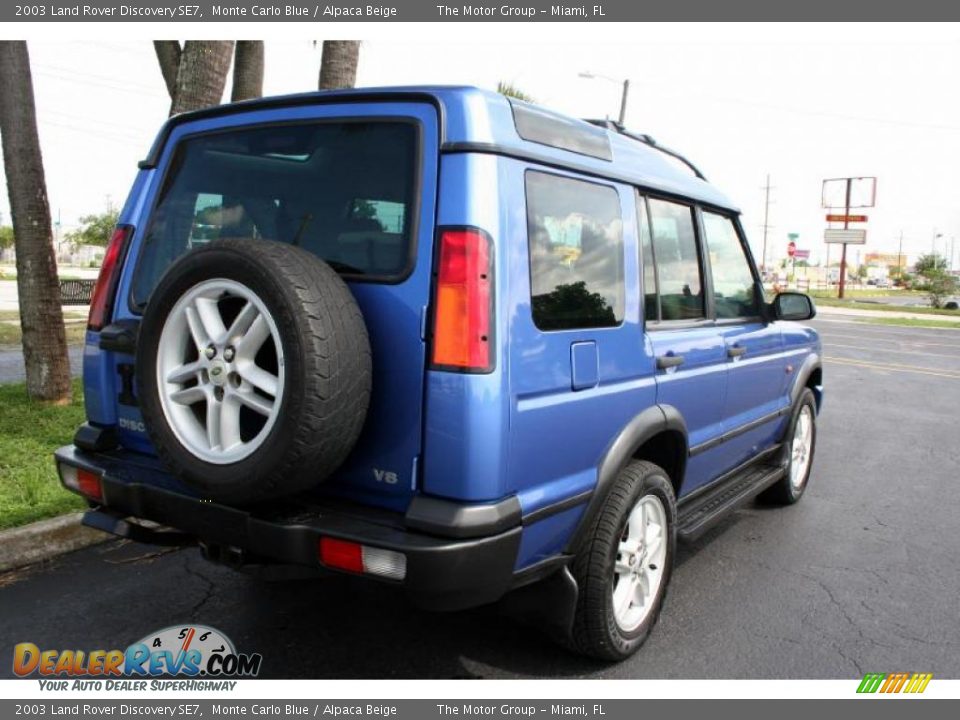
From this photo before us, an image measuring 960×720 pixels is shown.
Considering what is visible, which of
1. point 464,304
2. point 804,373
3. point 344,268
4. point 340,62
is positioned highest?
point 340,62

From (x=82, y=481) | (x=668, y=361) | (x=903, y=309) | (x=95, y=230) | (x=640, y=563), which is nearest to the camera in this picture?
(x=82, y=481)

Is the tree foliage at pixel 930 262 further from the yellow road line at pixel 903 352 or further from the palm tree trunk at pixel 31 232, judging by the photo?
the palm tree trunk at pixel 31 232

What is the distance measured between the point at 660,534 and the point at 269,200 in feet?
6.85

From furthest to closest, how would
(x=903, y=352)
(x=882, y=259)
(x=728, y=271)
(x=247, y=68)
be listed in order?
(x=882, y=259) < (x=903, y=352) < (x=247, y=68) < (x=728, y=271)

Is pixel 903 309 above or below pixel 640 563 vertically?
below

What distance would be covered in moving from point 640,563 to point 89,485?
220 cm

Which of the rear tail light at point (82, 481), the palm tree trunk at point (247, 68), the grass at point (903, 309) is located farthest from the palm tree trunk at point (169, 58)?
the grass at point (903, 309)

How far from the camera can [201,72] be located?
6312mm

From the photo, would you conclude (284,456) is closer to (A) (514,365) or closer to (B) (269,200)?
(A) (514,365)

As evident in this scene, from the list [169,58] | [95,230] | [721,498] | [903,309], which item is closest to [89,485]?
[721,498]

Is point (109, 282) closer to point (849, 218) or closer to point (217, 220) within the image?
point (217, 220)

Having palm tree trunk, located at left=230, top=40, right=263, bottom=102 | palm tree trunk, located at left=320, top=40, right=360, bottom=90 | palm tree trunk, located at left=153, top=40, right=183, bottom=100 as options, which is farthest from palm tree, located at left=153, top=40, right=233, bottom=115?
palm tree trunk, located at left=230, top=40, right=263, bottom=102

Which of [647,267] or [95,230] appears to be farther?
[95,230]

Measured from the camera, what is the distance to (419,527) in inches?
93.1
